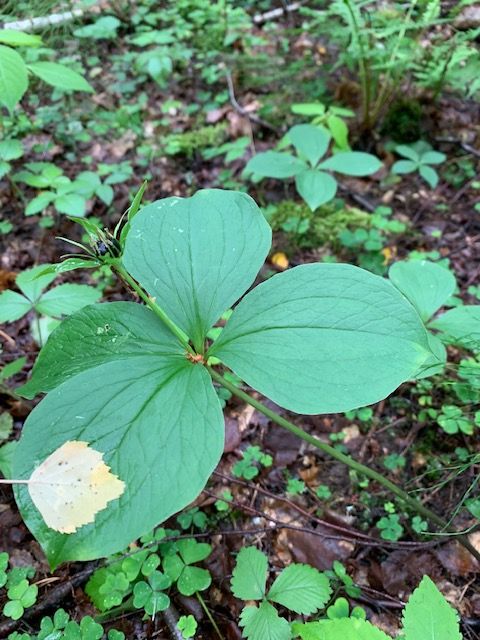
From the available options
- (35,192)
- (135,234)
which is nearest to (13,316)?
(135,234)

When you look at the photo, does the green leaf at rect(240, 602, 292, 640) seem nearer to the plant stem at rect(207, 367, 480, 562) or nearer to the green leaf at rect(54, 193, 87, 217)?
the plant stem at rect(207, 367, 480, 562)

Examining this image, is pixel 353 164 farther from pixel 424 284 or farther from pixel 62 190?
pixel 62 190

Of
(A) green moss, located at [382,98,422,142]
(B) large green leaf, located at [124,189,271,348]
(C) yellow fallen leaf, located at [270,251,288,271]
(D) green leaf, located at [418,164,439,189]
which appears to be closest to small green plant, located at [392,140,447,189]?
(D) green leaf, located at [418,164,439,189]

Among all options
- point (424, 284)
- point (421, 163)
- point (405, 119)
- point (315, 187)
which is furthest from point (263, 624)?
point (405, 119)

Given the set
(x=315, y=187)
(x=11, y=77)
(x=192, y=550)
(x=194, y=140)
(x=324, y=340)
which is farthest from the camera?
(x=194, y=140)

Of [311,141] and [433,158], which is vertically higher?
[311,141]

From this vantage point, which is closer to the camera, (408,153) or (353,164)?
(353,164)

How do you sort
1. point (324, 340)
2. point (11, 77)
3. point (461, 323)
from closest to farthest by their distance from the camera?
1. point (324, 340)
2. point (461, 323)
3. point (11, 77)

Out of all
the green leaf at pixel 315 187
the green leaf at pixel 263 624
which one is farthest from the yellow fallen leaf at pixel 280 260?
the green leaf at pixel 263 624
